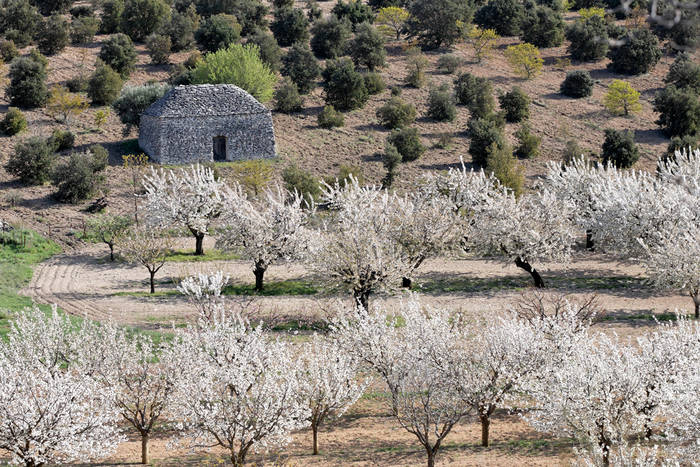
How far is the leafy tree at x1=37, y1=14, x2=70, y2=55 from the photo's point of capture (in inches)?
2869

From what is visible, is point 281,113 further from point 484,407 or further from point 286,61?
point 484,407

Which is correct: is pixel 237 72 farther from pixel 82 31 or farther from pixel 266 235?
pixel 266 235

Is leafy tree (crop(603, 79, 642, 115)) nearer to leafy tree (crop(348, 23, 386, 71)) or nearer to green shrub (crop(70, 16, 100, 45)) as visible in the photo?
leafy tree (crop(348, 23, 386, 71))

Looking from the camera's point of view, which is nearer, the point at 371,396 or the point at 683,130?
the point at 371,396

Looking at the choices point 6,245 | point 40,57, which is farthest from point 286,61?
point 6,245

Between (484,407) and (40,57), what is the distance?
56.6 m

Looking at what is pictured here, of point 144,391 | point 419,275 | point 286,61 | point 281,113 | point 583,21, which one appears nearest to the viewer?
point 144,391

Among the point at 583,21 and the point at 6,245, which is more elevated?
the point at 583,21

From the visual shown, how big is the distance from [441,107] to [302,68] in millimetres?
12142

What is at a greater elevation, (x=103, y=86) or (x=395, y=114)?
(x=103, y=86)

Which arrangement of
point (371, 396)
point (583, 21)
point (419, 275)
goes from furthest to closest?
point (583, 21), point (419, 275), point (371, 396)

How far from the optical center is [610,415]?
21031 millimetres

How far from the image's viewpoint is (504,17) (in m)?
89.8

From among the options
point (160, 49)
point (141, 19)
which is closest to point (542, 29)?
point (160, 49)
